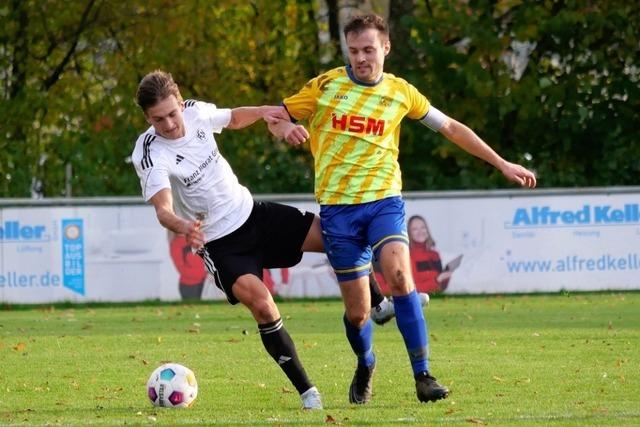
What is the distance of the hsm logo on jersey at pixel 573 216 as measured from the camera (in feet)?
68.7

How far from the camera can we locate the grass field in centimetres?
820

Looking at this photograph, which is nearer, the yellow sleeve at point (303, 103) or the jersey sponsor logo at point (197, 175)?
the jersey sponsor logo at point (197, 175)

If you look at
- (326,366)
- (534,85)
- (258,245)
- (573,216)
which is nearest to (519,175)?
(258,245)

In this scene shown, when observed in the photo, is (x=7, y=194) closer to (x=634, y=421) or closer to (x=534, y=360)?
(x=534, y=360)

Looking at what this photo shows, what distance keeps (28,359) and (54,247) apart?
325 inches

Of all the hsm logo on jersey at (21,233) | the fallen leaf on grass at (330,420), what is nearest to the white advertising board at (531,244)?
the hsm logo on jersey at (21,233)

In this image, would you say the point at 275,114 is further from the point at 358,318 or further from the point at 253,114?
the point at 358,318

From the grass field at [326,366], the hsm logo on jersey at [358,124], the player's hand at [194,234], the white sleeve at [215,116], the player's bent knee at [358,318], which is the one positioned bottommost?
the grass field at [326,366]

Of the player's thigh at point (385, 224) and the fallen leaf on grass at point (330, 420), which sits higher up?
the player's thigh at point (385, 224)

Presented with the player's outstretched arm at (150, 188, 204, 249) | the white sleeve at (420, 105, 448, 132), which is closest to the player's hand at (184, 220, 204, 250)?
the player's outstretched arm at (150, 188, 204, 249)

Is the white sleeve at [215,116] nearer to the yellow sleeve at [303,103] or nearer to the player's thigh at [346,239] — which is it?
the yellow sleeve at [303,103]

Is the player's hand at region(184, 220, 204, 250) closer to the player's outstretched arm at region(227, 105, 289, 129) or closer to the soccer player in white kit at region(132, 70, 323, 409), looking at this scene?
the soccer player in white kit at region(132, 70, 323, 409)

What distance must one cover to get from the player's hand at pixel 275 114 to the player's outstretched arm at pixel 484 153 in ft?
3.40

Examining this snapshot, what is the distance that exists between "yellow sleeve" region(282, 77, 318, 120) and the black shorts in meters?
0.69
